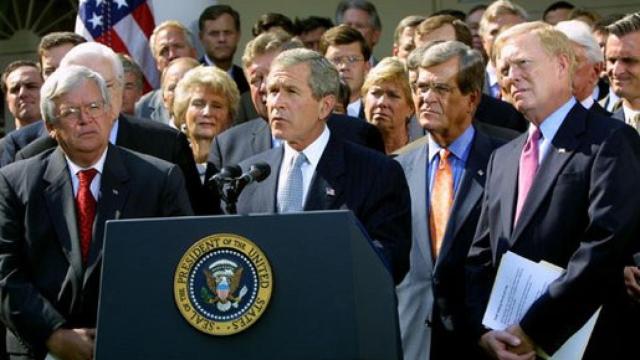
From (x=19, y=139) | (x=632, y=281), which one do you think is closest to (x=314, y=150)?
(x=632, y=281)

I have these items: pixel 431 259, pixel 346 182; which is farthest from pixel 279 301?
pixel 431 259

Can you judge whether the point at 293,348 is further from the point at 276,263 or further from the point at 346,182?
the point at 346,182

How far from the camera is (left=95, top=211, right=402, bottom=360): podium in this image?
171 inches

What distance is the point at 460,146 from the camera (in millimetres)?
6387

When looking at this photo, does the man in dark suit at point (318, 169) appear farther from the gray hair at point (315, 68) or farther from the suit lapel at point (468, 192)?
the suit lapel at point (468, 192)

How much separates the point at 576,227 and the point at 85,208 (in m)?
2.01

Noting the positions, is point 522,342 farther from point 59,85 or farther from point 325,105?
point 59,85

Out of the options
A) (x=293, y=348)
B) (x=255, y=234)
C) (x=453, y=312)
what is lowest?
(x=453, y=312)

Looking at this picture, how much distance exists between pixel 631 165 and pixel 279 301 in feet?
5.59

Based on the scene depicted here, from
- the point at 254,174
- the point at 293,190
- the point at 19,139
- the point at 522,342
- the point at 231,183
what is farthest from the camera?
the point at 19,139

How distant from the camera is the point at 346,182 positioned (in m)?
5.72

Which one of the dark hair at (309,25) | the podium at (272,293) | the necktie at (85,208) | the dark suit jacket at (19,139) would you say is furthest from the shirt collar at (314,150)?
the dark hair at (309,25)

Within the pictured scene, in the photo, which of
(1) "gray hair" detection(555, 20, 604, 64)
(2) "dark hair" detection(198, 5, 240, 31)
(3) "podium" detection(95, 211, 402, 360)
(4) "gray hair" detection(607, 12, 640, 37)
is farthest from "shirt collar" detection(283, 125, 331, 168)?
(2) "dark hair" detection(198, 5, 240, 31)

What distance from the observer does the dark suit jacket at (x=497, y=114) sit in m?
7.51
